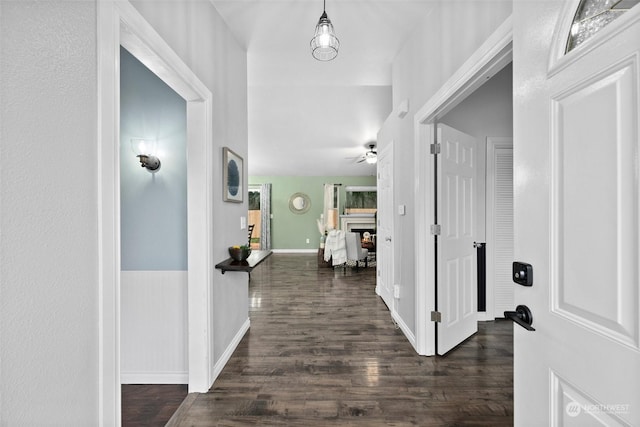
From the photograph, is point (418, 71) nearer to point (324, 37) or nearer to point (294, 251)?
point (324, 37)

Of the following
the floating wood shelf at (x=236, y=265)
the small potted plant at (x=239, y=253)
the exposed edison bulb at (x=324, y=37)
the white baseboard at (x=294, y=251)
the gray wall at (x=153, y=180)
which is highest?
the exposed edison bulb at (x=324, y=37)

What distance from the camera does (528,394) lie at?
0.97m

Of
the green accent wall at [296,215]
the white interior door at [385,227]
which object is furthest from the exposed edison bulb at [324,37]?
the green accent wall at [296,215]

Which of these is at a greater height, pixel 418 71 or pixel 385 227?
pixel 418 71

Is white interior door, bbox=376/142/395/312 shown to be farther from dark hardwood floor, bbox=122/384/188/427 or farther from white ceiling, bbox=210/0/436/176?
dark hardwood floor, bbox=122/384/188/427

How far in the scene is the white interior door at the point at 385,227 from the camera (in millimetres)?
3512

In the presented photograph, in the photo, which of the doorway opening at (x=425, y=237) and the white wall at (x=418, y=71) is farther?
the doorway opening at (x=425, y=237)

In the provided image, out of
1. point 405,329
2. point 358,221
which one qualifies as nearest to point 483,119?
point 405,329

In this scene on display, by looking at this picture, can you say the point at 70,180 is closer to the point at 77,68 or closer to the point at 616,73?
the point at 77,68

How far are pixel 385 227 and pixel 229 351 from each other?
7.88 feet

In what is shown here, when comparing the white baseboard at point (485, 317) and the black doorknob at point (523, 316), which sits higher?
the black doorknob at point (523, 316)

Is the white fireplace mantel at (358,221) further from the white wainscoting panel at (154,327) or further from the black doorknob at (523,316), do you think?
the black doorknob at (523,316)

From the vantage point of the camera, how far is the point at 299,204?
950 centimetres

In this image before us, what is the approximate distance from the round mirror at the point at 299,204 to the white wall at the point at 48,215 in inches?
334
